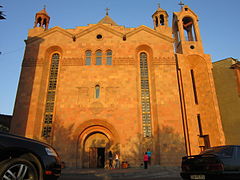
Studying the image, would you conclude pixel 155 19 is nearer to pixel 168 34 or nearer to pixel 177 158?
pixel 168 34

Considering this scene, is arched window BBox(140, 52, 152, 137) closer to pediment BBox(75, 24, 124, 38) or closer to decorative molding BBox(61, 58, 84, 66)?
pediment BBox(75, 24, 124, 38)

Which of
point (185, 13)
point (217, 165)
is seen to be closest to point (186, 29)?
point (185, 13)

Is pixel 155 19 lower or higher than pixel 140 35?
higher

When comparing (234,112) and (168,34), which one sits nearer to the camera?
(234,112)

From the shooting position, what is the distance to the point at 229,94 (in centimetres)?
1970

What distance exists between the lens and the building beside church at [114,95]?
1596 cm

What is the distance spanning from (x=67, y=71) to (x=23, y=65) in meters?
4.33

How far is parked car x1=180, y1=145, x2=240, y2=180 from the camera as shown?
205 inches

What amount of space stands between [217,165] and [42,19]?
70.8ft

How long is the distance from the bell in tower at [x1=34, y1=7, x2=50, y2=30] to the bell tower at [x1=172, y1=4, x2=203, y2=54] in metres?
15.4

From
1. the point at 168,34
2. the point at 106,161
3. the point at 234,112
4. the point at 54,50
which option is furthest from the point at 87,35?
the point at 234,112

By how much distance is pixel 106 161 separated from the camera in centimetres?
1555

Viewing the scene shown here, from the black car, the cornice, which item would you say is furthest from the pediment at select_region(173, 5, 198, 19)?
the black car

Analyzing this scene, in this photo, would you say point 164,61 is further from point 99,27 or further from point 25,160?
point 25,160
